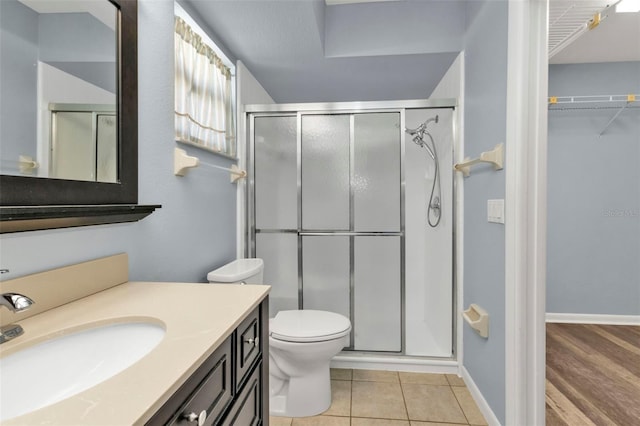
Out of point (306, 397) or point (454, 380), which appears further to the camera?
point (454, 380)

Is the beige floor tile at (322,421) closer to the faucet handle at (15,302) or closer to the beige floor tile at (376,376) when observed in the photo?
the beige floor tile at (376,376)

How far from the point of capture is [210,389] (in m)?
0.73

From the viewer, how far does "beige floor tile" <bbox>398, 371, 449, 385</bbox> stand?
204 centimetres

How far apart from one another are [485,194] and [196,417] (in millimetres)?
1660

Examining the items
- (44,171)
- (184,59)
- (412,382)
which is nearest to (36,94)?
(44,171)

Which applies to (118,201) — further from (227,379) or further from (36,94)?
(227,379)

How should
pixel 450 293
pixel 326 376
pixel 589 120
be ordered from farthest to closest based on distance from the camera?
pixel 589 120 < pixel 450 293 < pixel 326 376

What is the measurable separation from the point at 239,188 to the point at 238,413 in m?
1.69

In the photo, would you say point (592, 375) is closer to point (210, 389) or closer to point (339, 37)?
→ point (210, 389)

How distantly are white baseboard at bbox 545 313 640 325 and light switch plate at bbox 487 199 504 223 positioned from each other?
7.00 feet

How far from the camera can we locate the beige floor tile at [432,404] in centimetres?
170

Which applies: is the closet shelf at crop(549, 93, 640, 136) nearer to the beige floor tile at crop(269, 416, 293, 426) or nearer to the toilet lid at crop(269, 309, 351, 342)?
the toilet lid at crop(269, 309, 351, 342)

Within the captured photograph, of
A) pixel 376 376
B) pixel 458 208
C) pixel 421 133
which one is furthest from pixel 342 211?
pixel 376 376

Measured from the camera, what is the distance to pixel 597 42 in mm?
2592
